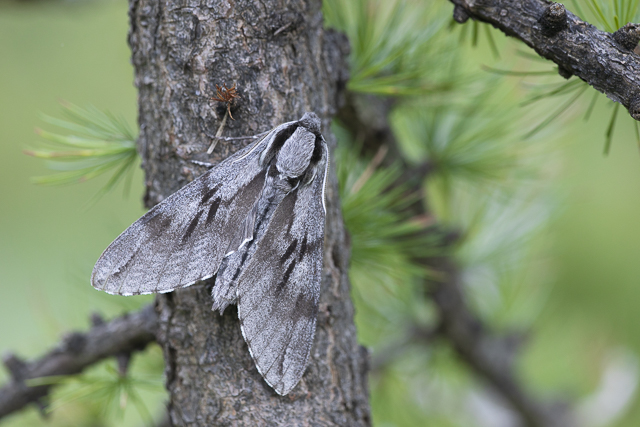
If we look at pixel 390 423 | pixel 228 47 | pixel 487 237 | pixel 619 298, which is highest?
pixel 228 47

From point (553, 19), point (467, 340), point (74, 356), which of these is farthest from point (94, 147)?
point (467, 340)

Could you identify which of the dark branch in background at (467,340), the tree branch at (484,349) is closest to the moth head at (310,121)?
the dark branch in background at (467,340)

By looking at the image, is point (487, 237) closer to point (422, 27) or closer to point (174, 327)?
point (422, 27)

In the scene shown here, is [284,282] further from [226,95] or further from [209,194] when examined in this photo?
[226,95]

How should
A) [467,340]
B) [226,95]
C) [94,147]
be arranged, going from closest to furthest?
[226,95] → [94,147] → [467,340]

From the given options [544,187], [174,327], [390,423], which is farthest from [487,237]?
[174,327]

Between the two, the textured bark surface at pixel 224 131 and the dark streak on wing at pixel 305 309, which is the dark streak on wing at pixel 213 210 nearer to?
the textured bark surface at pixel 224 131
